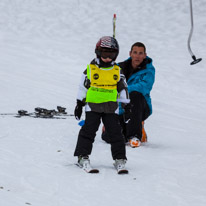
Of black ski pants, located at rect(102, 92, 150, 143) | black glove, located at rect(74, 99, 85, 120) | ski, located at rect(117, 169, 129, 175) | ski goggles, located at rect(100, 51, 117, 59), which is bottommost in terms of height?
ski, located at rect(117, 169, 129, 175)

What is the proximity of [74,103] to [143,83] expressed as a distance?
3.50 meters

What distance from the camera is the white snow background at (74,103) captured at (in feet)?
13.1

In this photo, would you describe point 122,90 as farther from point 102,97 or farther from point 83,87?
point 83,87

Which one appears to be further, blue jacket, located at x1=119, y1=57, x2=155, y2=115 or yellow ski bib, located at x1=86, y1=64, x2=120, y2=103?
blue jacket, located at x1=119, y1=57, x2=155, y2=115

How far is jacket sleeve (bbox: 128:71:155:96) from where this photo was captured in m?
6.20

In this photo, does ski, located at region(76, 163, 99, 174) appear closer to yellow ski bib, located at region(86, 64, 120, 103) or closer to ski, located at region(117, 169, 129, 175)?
ski, located at region(117, 169, 129, 175)

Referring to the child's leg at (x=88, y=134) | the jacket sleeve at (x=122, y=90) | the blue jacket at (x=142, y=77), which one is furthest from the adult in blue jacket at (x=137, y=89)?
the child's leg at (x=88, y=134)


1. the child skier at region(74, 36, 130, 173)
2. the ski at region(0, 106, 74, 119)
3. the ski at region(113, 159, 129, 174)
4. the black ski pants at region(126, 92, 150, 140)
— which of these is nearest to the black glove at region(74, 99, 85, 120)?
the child skier at region(74, 36, 130, 173)

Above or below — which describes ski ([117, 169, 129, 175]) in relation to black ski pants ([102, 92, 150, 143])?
below

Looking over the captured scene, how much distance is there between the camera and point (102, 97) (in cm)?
480

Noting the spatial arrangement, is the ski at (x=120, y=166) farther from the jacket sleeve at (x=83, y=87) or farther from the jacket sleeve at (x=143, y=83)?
the jacket sleeve at (x=143, y=83)

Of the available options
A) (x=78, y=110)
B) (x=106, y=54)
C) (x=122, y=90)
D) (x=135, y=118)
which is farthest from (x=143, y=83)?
(x=78, y=110)

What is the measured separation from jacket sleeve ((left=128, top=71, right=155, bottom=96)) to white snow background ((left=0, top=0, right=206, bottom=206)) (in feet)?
2.55

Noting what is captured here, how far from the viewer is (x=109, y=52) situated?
4.83 metres
